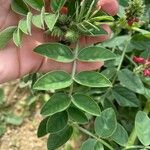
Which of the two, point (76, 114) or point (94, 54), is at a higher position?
point (94, 54)

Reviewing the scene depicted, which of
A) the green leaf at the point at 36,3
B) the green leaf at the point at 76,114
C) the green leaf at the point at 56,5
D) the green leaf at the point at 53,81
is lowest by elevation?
the green leaf at the point at 76,114

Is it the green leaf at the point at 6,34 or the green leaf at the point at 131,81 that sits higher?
the green leaf at the point at 6,34

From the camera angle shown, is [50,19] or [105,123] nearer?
[50,19]

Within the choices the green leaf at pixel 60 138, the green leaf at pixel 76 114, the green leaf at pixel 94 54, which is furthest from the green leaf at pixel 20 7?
the green leaf at pixel 60 138

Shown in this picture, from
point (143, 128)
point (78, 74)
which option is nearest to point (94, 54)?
point (78, 74)

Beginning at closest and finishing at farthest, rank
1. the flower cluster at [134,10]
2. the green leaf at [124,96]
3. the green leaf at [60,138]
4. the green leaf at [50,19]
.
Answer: the green leaf at [50,19]
the flower cluster at [134,10]
the green leaf at [60,138]
the green leaf at [124,96]

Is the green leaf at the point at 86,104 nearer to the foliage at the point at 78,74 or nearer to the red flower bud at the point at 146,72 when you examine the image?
the foliage at the point at 78,74

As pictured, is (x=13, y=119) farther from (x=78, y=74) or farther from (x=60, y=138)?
(x=78, y=74)
